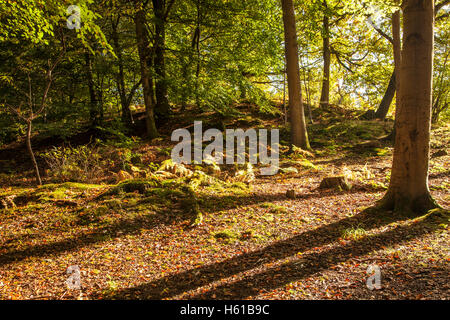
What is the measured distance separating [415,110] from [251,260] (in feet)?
13.0

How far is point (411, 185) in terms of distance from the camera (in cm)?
483

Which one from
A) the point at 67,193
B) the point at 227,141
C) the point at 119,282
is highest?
the point at 227,141

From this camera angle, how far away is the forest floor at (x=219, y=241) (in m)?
3.21

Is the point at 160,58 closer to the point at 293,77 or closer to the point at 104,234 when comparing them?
the point at 293,77

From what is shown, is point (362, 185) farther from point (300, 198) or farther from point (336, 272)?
point (336, 272)

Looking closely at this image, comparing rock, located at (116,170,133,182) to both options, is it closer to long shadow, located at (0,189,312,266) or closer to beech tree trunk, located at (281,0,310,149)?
long shadow, located at (0,189,312,266)

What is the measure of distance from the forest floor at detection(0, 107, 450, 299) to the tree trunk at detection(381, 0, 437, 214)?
460 millimetres

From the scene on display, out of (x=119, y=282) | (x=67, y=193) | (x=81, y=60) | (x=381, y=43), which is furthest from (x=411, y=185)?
(x=381, y=43)

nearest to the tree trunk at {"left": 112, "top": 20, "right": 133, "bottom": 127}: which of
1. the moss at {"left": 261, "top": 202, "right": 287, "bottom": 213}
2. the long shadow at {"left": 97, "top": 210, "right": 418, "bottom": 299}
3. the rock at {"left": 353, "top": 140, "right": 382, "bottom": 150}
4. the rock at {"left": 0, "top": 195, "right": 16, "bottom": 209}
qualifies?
the rock at {"left": 0, "top": 195, "right": 16, "bottom": 209}

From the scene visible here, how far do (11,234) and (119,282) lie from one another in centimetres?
250

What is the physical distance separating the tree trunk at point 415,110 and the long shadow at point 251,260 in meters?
0.60

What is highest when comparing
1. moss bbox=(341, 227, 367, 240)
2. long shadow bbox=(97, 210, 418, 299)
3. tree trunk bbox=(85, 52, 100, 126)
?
tree trunk bbox=(85, 52, 100, 126)

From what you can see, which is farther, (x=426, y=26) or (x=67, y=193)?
(x=67, y=193)

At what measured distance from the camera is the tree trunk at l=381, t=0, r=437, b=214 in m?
4.48
